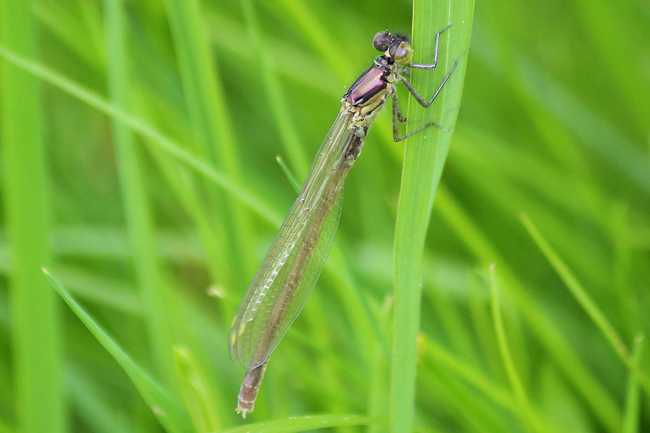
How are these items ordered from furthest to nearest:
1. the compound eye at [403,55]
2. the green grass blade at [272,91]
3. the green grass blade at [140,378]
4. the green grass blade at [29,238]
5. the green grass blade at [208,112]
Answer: the compound eye at [403,55]
the green grass blade at [272,91]
the green grass blade at [208,112]
the green grass blade at [29,238]
the green grass blade at [140,378]

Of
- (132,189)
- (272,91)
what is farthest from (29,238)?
(272,91)

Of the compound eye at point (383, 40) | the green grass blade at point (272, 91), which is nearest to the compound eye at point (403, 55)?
the compound eye at point (383, 40)

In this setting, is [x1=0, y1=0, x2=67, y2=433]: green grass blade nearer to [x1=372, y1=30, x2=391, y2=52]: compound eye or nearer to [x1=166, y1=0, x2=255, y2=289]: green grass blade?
[x1=166, y1=0, x2=255, y2=289]: green grass blade

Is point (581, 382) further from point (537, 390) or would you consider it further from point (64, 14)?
point (64, 14)

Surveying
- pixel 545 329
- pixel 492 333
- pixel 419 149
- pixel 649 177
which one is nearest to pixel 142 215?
pixel 419 149

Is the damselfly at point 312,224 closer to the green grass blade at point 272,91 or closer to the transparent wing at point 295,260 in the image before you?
the transparent wing at point 295,260

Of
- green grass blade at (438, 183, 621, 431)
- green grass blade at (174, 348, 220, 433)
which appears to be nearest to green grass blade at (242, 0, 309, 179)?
green grass blade at (438, 183, 621, 431)
